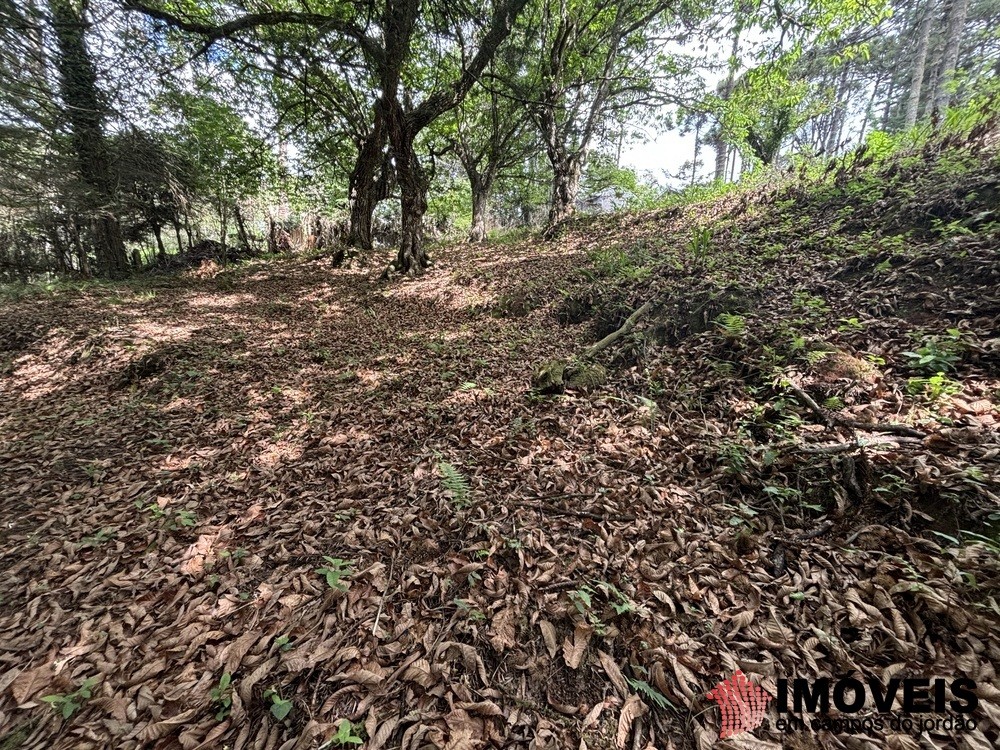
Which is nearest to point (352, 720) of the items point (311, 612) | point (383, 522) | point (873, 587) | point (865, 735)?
point (311, 612)

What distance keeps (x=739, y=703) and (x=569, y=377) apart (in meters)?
3.31

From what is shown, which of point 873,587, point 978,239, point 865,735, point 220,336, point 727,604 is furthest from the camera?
point 220,336

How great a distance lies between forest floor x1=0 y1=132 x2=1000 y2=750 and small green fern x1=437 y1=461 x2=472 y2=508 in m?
0.02

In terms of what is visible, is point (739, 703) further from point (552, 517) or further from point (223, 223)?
point (223, 223)

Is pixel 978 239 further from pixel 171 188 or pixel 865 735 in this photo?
pixel 171 188

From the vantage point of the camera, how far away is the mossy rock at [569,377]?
462cm

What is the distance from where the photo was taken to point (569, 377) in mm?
4777

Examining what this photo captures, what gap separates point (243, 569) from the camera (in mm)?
2861

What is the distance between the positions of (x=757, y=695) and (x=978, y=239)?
5.33 metres

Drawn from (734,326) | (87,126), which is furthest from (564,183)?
(87,126)

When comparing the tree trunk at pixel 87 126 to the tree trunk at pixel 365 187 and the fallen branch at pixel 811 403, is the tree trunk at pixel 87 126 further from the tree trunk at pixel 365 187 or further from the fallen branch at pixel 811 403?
the fallen branch at pixel 811 403

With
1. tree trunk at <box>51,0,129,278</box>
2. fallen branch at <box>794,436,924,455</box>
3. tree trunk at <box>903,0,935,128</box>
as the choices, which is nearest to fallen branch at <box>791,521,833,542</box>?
fallen branch at <box>794,436,924,455</box>

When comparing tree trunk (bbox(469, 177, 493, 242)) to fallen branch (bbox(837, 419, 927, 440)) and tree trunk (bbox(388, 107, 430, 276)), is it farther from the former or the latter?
fallen branch (bbox(837, 419, 927, 440))

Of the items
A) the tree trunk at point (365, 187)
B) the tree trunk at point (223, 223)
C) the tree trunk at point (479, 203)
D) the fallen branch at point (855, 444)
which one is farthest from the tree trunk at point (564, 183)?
the tree trunk at point (223, 223)
